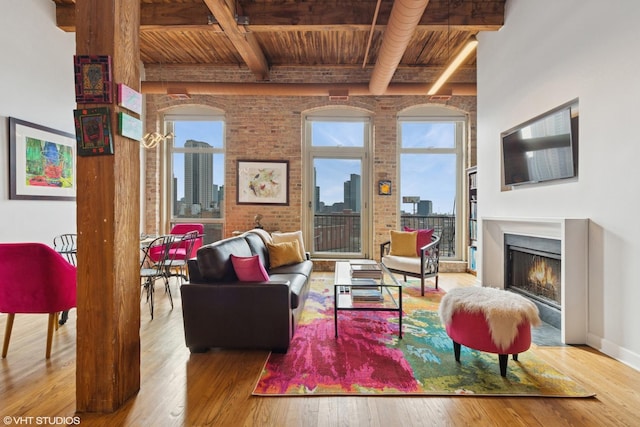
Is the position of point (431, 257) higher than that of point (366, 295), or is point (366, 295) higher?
point (431, 257)

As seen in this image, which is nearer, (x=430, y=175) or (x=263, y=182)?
(x=263, y=182)

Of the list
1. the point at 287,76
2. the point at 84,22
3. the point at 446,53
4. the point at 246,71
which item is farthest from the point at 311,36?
the point at 84,22

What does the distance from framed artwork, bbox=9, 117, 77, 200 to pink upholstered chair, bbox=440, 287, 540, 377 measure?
4.96 metres

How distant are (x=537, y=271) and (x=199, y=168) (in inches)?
230

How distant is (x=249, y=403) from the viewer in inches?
77.5

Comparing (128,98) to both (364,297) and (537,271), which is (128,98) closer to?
(364,297)

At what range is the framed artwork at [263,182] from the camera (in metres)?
6.14

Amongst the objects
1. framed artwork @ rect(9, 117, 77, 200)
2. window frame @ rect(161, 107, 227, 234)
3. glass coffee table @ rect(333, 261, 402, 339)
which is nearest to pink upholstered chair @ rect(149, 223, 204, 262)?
window frame @ rect(161, 107, 227, 234)

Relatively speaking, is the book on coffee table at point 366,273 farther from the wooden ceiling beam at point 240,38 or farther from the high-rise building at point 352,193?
the wooden ceiling beam at point 240,38

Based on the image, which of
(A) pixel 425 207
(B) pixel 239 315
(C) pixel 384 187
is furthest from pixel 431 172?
(B) pixel 239 315

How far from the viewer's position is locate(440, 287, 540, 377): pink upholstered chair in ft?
7.38

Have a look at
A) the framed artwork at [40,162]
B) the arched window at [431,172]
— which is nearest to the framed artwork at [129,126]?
the framed artwork at [40,162]

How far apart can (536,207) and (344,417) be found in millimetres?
3101

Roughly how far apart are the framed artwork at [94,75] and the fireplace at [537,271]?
4019 mm
